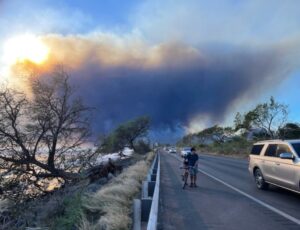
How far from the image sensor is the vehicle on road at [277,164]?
11406 millimetres

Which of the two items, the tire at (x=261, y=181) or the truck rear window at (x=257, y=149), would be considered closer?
the tire at (x=261, y=181)

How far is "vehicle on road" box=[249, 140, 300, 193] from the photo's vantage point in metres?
11.4

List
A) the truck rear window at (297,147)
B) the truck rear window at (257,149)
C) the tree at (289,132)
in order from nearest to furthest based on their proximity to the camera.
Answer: the truck rear window at (297,147) < the truck rear window at (257,149) < the tree at (289,132)

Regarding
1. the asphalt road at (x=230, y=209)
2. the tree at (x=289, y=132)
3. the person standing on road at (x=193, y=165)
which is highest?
the tree at (x=289, y=132)

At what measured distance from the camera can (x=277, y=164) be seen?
41.4ft

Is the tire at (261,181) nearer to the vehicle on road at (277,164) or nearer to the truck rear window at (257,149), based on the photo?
the vehicle on road at (277,164)

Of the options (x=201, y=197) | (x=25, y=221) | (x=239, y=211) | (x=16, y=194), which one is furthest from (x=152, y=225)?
(x=16, y=194)

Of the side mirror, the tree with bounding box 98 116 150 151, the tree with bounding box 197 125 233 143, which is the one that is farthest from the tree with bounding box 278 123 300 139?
the side mirror

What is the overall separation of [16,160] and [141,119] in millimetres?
66444

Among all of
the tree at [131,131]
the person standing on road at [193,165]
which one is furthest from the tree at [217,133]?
the person standing on road at [193,165]

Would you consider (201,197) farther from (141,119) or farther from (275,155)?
(141,119)

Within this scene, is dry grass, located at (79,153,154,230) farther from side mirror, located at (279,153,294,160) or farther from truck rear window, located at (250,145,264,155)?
truck rear window, located at (250,145,264,155)

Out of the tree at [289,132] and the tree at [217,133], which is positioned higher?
the tree at [217,133]

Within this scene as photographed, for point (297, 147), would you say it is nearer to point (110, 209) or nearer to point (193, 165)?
point (193, 165)
